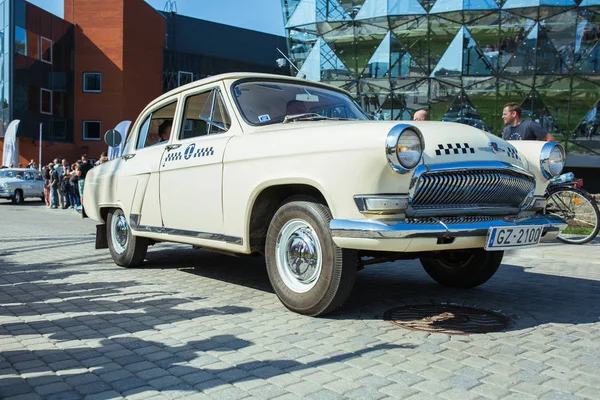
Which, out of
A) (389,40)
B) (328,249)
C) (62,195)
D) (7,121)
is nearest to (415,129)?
(328,249)

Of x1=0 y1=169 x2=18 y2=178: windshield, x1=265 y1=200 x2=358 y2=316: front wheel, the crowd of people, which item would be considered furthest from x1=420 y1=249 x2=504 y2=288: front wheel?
x1=0 y1=169 x2=18 y2=178: windshield

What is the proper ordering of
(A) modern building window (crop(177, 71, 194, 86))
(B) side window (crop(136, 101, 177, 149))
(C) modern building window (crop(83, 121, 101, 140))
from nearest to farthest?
1. (B) side window (crop(136, 101, 177, 149))
2. (C) modern building window (crop(83, 121, 101, 140))
3. (A) modern building window (crop(177, 71, 194, 86))

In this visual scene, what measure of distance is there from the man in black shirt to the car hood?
3460 millimetres

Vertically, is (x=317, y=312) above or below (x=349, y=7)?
below

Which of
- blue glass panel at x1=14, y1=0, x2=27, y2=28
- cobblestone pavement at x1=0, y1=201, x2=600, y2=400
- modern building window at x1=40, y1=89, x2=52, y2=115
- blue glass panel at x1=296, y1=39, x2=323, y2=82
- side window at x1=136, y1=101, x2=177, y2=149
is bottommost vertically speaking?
cobblestone pavement at x1=0, y1=201, x2=600, y2=400

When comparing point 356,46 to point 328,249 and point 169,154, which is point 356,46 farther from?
point 328,249

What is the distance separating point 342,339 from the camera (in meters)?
3.49

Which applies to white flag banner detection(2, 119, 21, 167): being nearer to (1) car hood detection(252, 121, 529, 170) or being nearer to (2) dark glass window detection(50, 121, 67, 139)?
(2) dark glass window detection(50, 121, 67, 139)

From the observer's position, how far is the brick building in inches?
1286

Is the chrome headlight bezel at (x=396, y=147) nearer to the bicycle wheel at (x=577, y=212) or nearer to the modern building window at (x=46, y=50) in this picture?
the bicycle wheel at (x=577, y=212)

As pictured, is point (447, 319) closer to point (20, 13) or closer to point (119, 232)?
point (119, 232)

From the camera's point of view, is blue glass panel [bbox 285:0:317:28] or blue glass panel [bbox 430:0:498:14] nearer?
blue glass panel [bbox 430:0:498:14]

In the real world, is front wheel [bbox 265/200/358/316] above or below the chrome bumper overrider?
below

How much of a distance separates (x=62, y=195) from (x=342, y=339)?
18358mm
